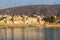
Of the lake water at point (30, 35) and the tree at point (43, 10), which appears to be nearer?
the lake water at point (30, 35)

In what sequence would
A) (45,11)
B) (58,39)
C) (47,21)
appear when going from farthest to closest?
(45,11)
(47,21)
(58,39)

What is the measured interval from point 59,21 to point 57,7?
45.4m

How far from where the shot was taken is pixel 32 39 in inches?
1057

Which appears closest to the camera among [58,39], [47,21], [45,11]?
[58,39]

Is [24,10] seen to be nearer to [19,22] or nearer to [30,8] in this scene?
[30,8]

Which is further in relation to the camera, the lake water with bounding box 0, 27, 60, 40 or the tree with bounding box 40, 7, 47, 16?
the tree with bounding box 40, 7, 47, 16

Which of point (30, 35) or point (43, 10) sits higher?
point (43, 10)

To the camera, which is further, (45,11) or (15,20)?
(45,11)

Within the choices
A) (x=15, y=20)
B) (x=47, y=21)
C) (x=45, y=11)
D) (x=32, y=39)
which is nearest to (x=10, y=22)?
(x=15, y=20)

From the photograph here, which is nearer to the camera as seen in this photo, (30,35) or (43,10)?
(30,35)

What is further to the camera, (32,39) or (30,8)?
(30,8)

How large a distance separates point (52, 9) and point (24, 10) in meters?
10.2

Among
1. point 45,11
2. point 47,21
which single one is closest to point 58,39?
Result: point 47,21

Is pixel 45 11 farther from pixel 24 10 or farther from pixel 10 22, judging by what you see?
pixel 10 22
